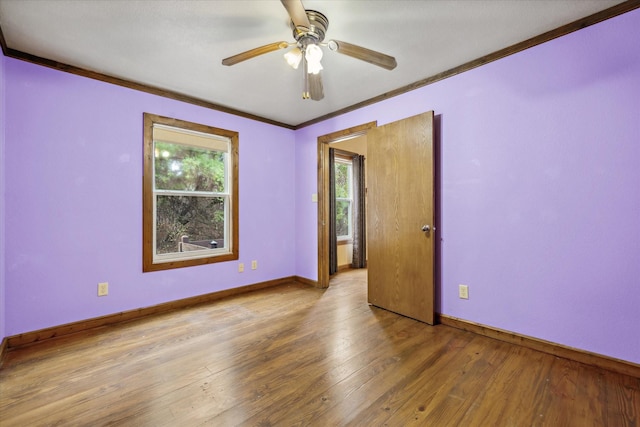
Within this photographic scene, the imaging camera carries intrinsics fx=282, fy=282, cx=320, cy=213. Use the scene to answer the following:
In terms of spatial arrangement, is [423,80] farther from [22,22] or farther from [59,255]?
[59,255]

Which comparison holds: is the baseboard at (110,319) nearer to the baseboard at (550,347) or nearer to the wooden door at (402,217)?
the wooden door at (402,217)

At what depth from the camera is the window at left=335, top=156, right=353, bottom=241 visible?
18.4ft

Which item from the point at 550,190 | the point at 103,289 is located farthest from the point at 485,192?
the point at 103,289

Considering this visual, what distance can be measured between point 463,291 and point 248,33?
2.80m

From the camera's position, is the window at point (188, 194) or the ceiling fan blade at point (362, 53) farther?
the window at point (188, 194)

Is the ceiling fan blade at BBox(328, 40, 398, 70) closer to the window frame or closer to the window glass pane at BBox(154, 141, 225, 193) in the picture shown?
the window glass pane at BBox(154, 141, 225, 193)

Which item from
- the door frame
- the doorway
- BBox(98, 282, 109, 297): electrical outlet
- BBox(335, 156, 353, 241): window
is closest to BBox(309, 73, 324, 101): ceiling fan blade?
the doorway

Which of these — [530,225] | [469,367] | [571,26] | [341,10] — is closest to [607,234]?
[530,225]

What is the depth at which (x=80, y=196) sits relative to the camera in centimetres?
257

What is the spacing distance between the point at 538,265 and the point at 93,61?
13.3ft

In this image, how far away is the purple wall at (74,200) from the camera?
7.55ft

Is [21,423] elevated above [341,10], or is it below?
below

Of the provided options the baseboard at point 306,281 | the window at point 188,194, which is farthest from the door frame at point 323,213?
the window at point 188,194

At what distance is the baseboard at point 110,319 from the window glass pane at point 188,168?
129 centimetres
